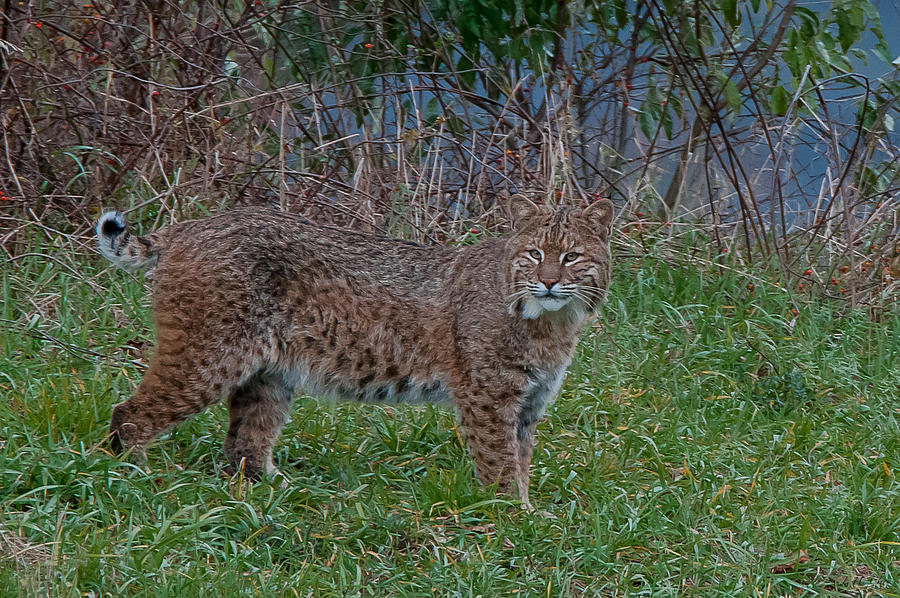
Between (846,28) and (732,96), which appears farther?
(732,96)

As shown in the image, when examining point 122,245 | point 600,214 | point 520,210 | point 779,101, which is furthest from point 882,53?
point 122,245

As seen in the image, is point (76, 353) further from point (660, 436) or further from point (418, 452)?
point (660, 436)

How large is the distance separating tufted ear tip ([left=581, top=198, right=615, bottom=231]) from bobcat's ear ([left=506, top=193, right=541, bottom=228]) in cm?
22

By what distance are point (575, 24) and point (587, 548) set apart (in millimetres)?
5041

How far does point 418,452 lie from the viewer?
5.38 m

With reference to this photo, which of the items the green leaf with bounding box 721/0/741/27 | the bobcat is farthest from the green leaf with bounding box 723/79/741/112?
the bobcat

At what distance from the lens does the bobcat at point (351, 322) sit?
4.81m

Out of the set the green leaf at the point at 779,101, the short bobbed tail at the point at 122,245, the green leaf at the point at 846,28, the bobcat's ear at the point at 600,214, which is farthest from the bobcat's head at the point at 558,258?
the green leaf at the point at 846,28

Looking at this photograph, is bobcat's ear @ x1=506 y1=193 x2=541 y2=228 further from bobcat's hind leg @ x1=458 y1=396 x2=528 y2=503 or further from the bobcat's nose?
bobcat's hind leg @ x1=458 y1=396 x2=528 y2=503

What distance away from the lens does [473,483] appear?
497cm

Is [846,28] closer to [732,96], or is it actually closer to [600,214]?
[732,96]

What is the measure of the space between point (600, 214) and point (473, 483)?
1.35m

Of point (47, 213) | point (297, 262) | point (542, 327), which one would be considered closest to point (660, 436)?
A: point (542, 327)

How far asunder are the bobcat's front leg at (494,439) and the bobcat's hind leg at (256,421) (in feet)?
2.78
